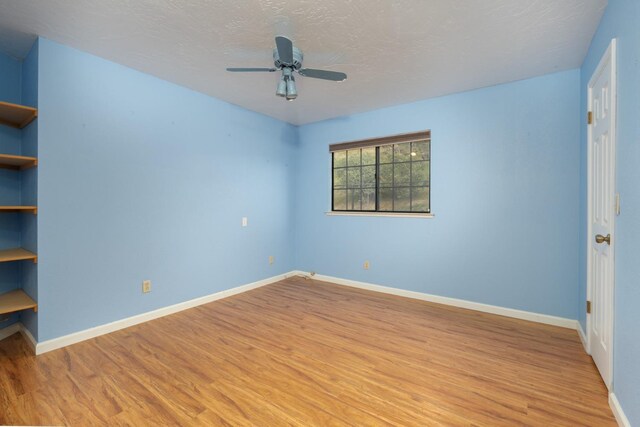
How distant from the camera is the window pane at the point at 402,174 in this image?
380cm

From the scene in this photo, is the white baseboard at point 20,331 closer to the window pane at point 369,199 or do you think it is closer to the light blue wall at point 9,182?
the light blue wall at point 9,182

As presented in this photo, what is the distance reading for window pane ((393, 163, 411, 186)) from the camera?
380cm

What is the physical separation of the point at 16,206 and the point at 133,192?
80 cm

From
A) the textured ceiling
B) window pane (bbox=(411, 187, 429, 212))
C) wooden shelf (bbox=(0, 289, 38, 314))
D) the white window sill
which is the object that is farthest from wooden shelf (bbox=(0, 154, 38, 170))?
window pane (bbox=(411, 187, 429, 212))

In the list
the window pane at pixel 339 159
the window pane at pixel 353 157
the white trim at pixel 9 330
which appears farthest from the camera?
the window pane at pixel 339 159

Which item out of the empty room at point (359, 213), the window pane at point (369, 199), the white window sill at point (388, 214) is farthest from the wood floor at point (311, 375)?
the window pane at point (369, 199)

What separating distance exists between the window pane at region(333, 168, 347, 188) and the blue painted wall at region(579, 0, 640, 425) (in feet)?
10.0

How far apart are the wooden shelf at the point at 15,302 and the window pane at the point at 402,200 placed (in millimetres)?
3751

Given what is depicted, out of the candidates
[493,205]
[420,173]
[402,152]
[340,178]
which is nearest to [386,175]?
[402,152]

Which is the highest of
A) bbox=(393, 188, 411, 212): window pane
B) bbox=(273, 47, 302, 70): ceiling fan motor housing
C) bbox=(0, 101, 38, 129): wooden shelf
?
bbox=(273, 47, 302, 70): ceiling fan motor housing

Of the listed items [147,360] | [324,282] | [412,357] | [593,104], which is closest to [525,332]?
[412,357]

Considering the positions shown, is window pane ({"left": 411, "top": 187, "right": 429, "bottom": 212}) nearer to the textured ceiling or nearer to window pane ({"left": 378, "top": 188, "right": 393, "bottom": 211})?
window pane ({"left": 378, "top": 188, "right": 393, "bottom": 211})

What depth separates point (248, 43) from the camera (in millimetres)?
2297

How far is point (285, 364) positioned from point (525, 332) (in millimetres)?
2226
